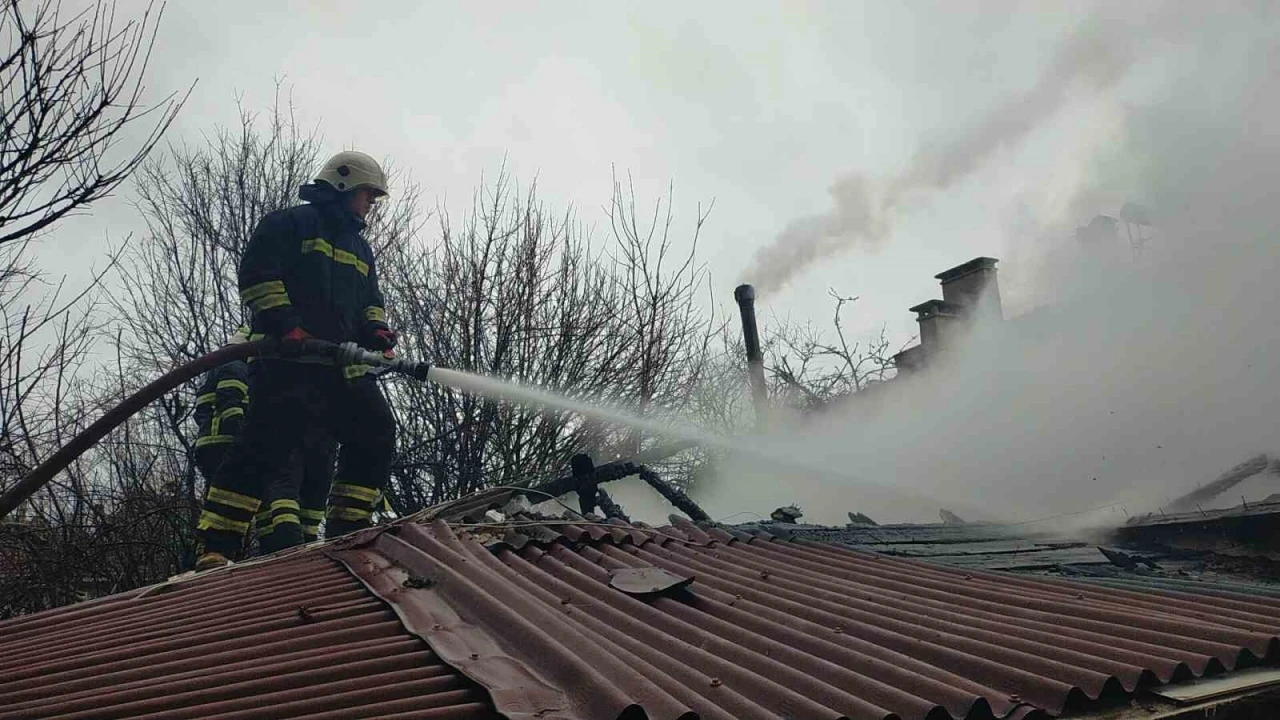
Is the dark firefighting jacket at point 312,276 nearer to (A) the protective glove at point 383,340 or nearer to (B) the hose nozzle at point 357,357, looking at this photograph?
(A) the protective glove at point 383,340

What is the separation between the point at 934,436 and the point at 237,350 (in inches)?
422

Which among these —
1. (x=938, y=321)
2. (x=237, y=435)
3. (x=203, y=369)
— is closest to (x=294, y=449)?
(x=237, y=435)

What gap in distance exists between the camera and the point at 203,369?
511 centimetres

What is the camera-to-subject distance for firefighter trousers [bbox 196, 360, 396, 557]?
17.9 feet

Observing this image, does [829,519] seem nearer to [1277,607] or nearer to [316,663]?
[1277,607]

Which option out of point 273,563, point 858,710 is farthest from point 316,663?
point 273,563

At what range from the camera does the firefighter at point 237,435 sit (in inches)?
225

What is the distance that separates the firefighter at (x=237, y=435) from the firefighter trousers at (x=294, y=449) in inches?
1.3

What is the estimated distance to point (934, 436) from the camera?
13820 mm

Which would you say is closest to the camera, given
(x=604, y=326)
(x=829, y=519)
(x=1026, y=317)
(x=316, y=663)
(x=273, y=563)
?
(x=316, y=663)

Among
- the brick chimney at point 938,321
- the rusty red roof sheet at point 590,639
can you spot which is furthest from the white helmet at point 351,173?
the brick chimney at point 938,321

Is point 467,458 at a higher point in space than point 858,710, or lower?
higher

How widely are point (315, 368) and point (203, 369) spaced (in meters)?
0.78

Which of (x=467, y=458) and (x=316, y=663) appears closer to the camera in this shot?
(x=316, y=663)
